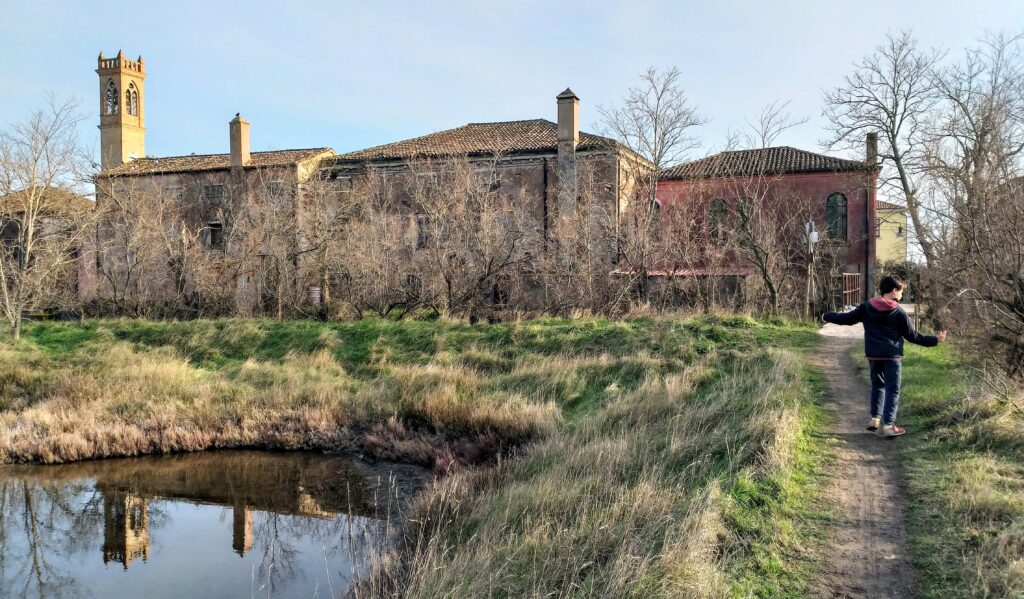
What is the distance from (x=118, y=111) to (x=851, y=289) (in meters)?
39.5

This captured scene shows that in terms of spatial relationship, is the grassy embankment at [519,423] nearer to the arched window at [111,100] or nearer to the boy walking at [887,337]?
the boy walking at [887,337]

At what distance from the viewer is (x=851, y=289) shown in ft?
83.0

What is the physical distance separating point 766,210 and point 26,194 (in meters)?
25.9

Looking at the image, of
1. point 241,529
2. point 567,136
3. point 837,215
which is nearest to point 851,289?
point 837,215

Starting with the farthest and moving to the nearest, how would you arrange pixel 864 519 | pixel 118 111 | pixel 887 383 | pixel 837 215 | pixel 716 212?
pixel 118 111 < pixel 716 212 < pixel 837 215 < pixel 887 383 < pixel 864 519

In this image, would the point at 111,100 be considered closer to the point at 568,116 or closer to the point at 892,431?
the point at 568,116

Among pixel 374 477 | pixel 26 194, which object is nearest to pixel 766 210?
pixel 374 477

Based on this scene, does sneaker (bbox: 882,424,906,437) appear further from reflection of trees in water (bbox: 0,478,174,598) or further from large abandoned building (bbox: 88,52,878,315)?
large abandoned building (bbox: 88,52,878,315)

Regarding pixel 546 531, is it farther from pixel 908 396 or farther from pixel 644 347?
pixel 644 347

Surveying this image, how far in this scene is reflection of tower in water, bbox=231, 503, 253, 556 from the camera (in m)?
8.78

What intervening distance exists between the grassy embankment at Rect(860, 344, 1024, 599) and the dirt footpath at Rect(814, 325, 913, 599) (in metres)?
0.12

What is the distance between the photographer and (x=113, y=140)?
39781mm

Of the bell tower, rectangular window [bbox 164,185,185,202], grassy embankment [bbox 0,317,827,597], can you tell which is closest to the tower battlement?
the bell tower

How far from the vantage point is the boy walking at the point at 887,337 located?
730 cm
